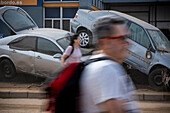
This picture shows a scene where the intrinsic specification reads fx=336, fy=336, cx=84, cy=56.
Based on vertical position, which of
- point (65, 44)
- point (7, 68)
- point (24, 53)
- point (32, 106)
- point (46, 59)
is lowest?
point (32, 106)

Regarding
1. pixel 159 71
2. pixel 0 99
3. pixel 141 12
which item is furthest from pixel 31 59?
pixel 141 12

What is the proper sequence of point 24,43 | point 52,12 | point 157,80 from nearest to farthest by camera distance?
point 157,80
point 24,43
point 52,12

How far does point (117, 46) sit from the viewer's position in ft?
6.47

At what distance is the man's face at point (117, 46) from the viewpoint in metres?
1.96

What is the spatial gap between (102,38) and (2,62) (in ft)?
31.7

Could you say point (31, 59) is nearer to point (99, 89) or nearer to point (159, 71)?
point (159, 71)

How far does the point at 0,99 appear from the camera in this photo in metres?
9.62

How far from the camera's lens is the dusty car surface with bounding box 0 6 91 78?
421 inches

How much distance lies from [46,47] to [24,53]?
2.51 feet

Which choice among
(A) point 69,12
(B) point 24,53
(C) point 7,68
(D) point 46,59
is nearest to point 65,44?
(D) point 46,59

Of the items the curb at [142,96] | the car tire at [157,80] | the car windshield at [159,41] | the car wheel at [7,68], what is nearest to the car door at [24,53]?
the car wheel at [7,68]

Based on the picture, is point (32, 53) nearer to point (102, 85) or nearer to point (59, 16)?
point (102, 85)

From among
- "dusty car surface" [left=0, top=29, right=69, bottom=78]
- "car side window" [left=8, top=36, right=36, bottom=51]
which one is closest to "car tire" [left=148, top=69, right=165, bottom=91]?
"dusty car surface" [left=0, top=29, right=69, bottom=78]

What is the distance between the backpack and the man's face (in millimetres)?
62
